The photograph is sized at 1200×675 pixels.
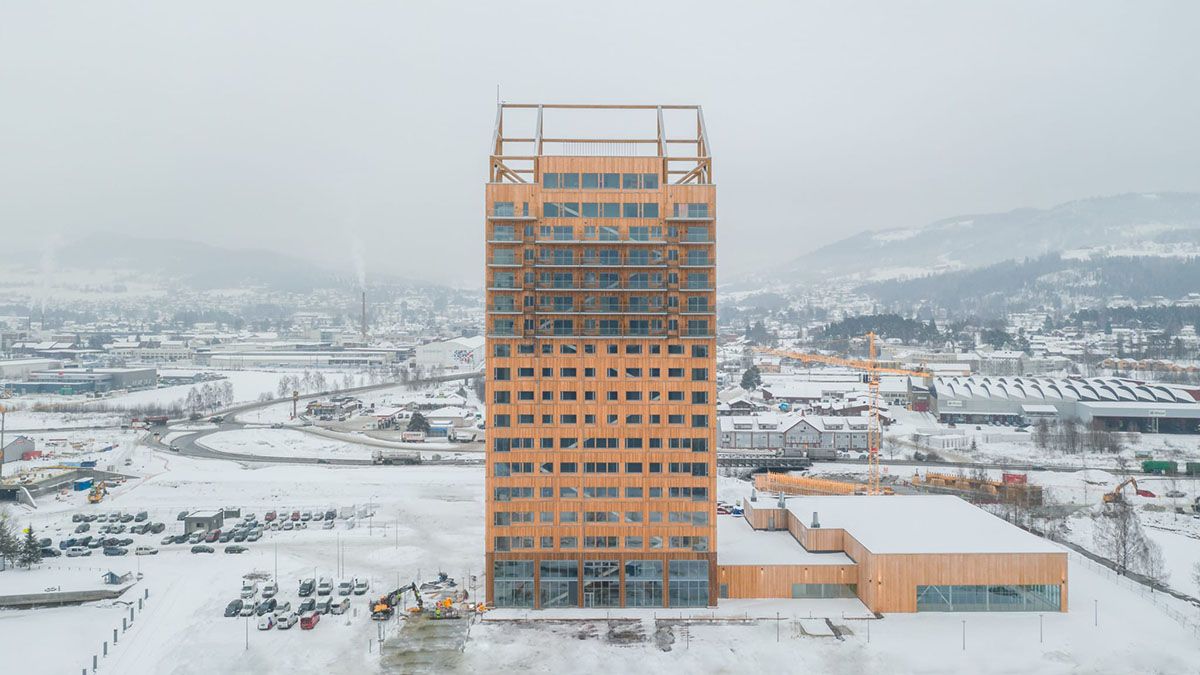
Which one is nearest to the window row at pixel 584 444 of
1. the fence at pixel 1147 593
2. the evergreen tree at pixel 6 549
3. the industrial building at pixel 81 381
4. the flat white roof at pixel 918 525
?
the flat white roof at pixel 918 525

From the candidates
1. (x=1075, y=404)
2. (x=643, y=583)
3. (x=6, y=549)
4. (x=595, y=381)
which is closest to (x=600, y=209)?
(x=595, y=381)

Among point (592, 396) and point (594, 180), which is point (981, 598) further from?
point (594, 180)

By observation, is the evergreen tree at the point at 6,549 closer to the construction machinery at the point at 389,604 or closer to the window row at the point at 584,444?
the construction machinery at the point at 389,604

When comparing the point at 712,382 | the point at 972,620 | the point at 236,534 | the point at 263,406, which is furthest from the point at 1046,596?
the point at 263,406

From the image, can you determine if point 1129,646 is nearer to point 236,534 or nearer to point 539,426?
point 539,426

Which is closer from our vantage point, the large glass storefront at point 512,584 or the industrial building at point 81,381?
the large glass storefront at point 512,584

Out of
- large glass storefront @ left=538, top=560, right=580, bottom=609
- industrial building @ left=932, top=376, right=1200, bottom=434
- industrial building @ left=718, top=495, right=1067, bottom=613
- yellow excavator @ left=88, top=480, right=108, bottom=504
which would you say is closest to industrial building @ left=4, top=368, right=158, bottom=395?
yellow excavator @ left=88, top=480, right=108, bottom=504

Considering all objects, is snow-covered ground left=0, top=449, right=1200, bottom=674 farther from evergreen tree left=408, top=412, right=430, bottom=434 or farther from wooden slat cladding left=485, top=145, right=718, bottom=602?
evergreen tree left=408, top=412, right=430, bottom=434
